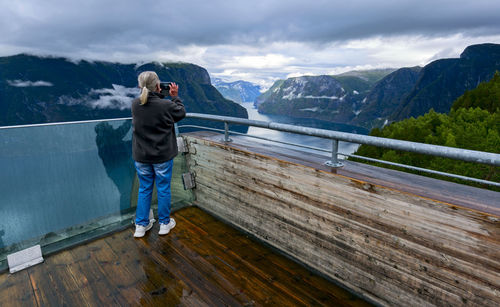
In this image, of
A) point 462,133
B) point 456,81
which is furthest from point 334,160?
point 456,81

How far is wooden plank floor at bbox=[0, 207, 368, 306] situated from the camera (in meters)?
2.46

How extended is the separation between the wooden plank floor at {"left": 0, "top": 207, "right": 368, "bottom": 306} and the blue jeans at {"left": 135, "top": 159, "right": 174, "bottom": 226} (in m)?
0.29

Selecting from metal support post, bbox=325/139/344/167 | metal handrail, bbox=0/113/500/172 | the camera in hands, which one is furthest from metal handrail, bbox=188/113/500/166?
the camera in hands

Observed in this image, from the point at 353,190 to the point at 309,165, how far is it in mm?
521

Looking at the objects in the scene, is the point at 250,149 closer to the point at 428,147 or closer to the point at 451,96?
the point at 428,147

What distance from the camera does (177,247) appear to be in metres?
3.29

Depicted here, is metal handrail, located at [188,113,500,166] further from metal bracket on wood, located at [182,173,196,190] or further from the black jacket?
metal bracket on wood, located at [182,173,196,190]

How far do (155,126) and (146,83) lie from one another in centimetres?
47

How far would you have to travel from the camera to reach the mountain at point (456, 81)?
5512 inches

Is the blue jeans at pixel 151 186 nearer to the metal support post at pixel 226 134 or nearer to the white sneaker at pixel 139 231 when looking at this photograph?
the white sneaker at pixel 139 231

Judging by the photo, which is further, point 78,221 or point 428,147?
point 78,221

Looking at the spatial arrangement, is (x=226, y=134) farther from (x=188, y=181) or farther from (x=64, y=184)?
(x=64, y=184)

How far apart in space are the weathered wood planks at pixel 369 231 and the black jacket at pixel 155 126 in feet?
2.72

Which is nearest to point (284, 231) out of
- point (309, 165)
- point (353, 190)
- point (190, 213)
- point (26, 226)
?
point (309, 165)
